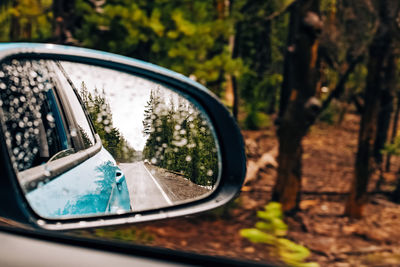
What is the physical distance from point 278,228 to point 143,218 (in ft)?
7.40

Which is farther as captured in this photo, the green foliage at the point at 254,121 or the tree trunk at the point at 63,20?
the green foliage at the point at 254,121

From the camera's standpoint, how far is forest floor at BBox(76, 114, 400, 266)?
15.4 feet

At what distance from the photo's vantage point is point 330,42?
24.0 feet

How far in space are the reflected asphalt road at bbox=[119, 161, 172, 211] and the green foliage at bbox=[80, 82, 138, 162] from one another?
3 centimetres

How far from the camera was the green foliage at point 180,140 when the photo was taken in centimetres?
145

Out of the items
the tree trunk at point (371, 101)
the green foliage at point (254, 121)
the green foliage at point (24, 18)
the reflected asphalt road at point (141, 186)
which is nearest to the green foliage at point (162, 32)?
the green foliage at point (24, 18)

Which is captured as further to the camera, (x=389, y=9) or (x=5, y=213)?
(x=389, y=9)

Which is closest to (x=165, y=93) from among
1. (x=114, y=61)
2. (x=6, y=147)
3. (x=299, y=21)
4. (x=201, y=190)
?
(x=114, y=61)

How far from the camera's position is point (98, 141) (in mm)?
1535

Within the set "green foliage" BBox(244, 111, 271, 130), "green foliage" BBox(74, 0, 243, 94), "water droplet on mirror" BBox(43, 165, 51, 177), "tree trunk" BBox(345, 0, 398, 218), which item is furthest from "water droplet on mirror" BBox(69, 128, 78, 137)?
"green foliage" BBox(244, 111, 271, 130)

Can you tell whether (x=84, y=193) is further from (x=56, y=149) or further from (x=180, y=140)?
(x=180, y=140)

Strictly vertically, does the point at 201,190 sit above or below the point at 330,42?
below

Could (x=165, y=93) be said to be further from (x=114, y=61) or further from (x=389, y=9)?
(x=389, y=9)

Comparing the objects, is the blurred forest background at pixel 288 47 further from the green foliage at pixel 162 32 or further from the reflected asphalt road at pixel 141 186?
the reflected asphalt road at pixel 141 186
